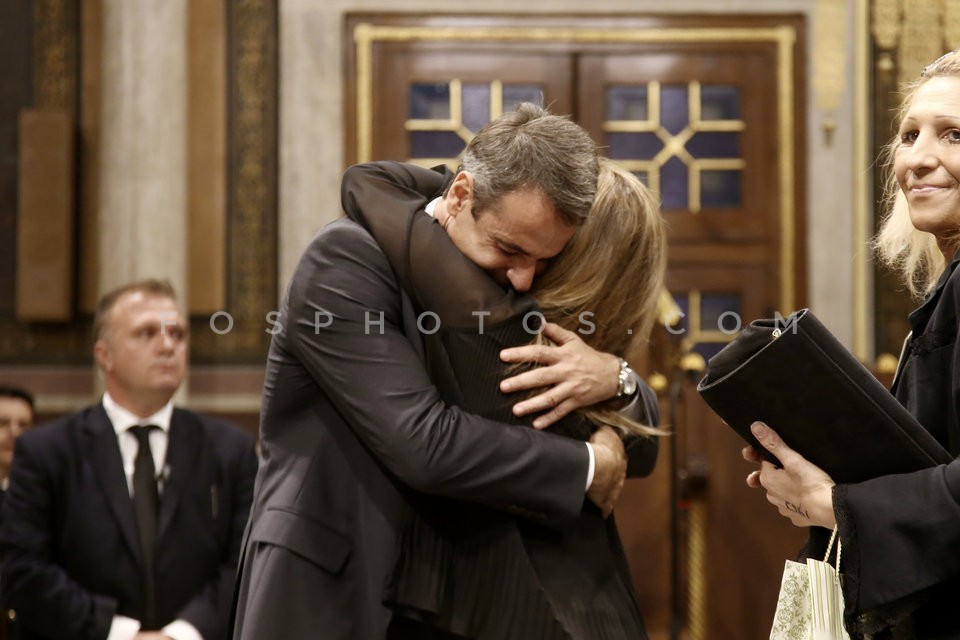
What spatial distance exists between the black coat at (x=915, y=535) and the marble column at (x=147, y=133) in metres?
5.26

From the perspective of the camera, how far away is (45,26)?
22.4 feet

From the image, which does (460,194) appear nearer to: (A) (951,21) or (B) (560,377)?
(B) (560,377)

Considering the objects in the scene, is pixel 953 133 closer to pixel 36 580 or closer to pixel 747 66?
pixel 36 580

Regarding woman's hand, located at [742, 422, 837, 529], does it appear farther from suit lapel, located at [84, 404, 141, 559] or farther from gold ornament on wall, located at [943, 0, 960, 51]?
gold ornament on wall, located at [943, 0, 960, 51]

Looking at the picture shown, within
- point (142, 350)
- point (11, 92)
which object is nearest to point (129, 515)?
point (142, 350)

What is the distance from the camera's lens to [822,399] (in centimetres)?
176

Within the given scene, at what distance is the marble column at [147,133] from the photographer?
656cm

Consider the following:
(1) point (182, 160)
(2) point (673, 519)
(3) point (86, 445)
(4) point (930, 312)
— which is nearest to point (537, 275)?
(4) point (930, 312)

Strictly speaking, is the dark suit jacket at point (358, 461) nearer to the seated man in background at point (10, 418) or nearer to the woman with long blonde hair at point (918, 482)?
the woman with long blonde hair at point (918, 482)

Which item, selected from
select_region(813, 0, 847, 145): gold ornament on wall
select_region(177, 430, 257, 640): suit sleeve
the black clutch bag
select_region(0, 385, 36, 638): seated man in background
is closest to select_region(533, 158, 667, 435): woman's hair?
the black clutch bag

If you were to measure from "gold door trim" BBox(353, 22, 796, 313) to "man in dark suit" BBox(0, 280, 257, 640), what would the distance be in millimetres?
3454

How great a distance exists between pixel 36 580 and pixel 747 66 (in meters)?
5.08

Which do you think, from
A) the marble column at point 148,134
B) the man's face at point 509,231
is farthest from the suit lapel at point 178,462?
the marble column at point 148,134

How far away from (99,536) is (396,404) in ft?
6.05
